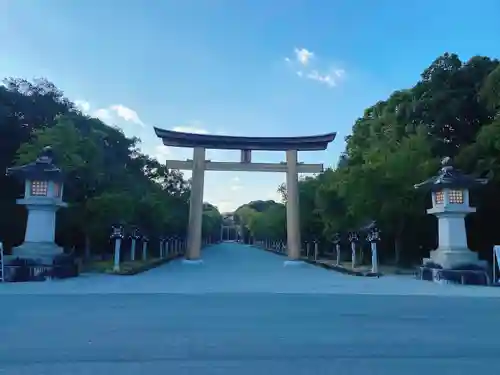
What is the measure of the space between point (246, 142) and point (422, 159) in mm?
9902

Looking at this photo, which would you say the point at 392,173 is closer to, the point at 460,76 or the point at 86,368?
the point at 460,76

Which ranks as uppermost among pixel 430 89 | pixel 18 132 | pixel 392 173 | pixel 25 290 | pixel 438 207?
pixel 430 89

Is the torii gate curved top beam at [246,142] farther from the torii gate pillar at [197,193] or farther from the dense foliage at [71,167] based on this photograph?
the dense foliage at [71,167]

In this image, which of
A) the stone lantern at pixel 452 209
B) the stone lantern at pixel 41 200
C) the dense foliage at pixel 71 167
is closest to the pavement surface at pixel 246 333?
the stone lantern at pixel 41 200

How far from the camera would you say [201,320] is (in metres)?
6.89

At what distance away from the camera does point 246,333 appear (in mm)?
5926

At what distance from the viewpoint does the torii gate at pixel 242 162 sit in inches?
1009

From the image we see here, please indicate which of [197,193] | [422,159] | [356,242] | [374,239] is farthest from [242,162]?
[374,239]

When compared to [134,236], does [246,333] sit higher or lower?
lower

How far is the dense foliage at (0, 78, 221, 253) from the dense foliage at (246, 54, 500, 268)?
9.13 metres

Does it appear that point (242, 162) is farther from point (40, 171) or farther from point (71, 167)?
point (40, 171)

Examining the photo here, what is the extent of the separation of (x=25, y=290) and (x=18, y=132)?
12164 mm

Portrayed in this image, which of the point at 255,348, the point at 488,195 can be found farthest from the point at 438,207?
the point at 255,348

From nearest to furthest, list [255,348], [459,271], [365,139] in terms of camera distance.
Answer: [255,348] → [459,271] → [365,139]
